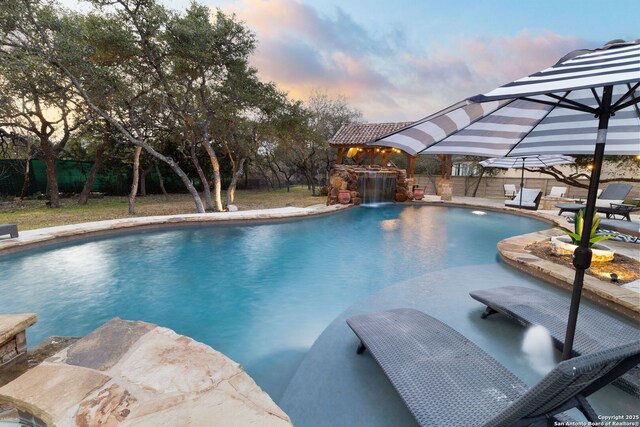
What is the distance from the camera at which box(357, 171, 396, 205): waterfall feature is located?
1617 centimetres

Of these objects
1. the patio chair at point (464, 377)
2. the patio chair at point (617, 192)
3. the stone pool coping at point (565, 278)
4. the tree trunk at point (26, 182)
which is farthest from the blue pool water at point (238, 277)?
the tree trunk at point (26, 182)

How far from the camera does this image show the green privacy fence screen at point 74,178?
48.0 ft

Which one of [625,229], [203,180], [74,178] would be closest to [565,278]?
[625,229]

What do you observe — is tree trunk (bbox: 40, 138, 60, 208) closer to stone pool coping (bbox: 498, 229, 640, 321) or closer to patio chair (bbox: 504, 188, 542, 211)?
stone pool coping (bbox: 498, 229, 640, 321)

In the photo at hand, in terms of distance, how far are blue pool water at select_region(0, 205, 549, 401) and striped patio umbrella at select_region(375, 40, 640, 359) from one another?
2.75 m

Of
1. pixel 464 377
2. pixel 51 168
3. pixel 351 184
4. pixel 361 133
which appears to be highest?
pixel 361 133

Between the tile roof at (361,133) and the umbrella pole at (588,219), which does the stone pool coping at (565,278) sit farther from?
the tile roof at (361,133)

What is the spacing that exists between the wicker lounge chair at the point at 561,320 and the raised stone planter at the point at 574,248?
2353 millimetres

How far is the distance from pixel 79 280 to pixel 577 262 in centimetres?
735

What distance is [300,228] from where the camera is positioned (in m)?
10.0

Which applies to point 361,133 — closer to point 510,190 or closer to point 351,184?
point 351,184

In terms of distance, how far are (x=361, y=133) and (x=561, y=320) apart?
18.1 metres

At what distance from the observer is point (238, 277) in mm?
5777

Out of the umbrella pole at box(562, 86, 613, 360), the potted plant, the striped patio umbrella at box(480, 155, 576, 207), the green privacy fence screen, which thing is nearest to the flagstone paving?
the umbrella pole at box(562, 86, 613, 360)
